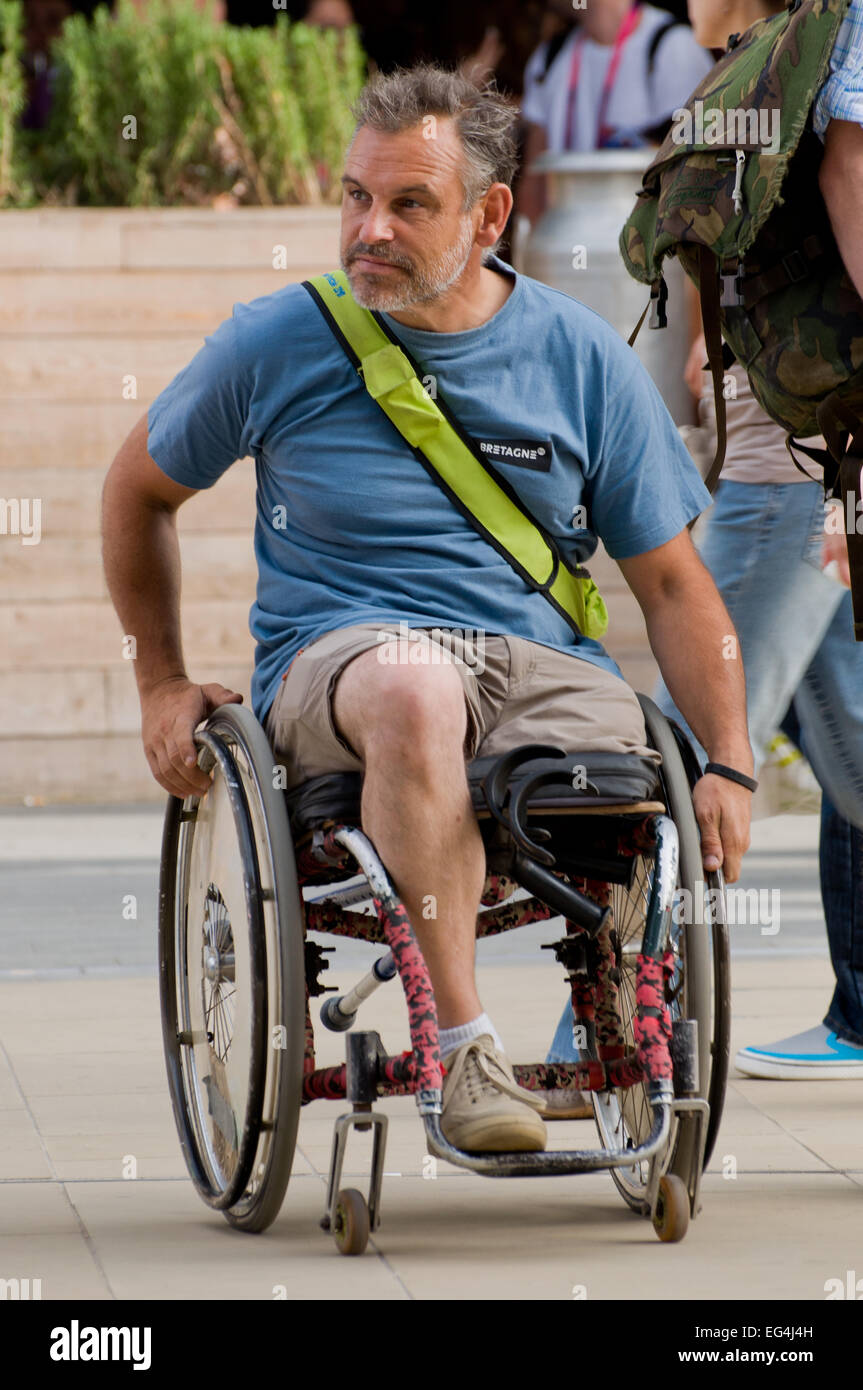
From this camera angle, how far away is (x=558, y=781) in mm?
3184

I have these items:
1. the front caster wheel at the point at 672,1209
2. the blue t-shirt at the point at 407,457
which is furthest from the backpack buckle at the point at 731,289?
the front caster wheel at the point at 672,1209

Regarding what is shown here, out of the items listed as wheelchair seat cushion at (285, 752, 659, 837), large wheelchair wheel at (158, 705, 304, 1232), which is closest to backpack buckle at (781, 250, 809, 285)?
wheelchair seat cushion at (285, 752, 659, 837)

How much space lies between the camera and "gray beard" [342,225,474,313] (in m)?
3.43

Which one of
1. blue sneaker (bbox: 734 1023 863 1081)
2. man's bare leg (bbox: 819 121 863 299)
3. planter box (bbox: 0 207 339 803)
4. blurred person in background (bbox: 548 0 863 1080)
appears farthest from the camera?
planter box (bbox: 0 207 339 803)

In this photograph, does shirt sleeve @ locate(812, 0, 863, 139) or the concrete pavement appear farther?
shirt sleeve @ locate(812, 0, 863, 139)

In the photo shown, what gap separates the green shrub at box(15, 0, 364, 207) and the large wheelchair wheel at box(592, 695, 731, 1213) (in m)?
6.69

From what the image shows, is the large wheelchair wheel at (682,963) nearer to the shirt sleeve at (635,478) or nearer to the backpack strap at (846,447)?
the shirt sleeve at (635,478)

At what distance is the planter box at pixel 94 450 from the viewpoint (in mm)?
8914

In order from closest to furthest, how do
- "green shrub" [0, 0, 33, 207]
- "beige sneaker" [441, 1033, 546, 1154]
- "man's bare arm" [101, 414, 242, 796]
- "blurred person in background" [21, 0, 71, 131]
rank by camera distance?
"beige sneaker" [441, 1033, 546, 1154] → "man's bare arm" [101, 414, 242, 796] → "green shrub" [0, 0, 33, 207] → "blurred person in background" [21, 0, 71, 131]

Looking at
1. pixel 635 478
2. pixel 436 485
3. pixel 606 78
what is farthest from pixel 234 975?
pixel 606 78

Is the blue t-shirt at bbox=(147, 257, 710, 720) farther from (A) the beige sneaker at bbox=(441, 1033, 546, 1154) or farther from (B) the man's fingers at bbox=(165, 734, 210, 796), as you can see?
(A) the beige sneaker at bbox=(441, 1033, 546, 1154)

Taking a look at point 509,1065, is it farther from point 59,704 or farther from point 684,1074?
point 59,704

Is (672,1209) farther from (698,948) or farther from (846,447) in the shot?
(846,447)

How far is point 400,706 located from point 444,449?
→ 0.47m
